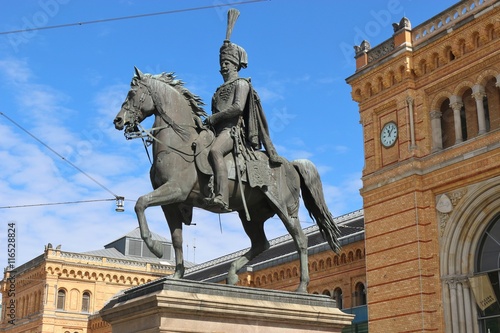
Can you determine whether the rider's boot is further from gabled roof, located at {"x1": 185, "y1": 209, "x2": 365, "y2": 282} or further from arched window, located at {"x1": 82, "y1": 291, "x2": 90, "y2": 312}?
arched window, located at {"x1": 82, "y1": 291, "x2": 90, "y2": 312}

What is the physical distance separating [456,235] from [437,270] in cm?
156

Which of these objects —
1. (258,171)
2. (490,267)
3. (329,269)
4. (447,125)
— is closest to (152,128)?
(258,171)

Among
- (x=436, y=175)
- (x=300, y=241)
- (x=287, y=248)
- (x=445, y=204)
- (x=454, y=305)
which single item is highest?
(x=287, y=248)

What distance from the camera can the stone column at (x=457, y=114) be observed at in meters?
28.0

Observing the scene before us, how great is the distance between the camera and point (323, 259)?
41156mm

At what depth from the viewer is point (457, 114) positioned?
2814 cm

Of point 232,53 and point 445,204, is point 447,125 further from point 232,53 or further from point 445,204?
point 232,53

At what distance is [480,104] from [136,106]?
19.1 metres

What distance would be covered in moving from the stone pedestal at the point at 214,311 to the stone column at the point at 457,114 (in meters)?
18.2

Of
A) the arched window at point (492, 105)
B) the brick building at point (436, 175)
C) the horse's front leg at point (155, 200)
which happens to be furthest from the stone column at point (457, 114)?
the horse's front leg at point (155, 200)

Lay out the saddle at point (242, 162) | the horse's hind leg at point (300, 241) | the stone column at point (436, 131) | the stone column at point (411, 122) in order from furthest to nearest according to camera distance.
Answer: the stone column at point (411, 122), the stone column at point (436, 131), the horse's hind leg at point (300, 241), the saddle at point (242, 162)

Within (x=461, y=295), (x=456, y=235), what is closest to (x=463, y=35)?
(x=456, y=235)

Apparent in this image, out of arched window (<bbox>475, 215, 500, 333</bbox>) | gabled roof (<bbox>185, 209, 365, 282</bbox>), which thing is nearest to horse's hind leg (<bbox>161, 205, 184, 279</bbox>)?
arched window (<bbox>475, 215, 500, 333</bbox>)

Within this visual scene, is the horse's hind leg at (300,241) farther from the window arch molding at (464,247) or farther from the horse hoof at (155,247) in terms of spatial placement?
the window arch molding at (464,247)
